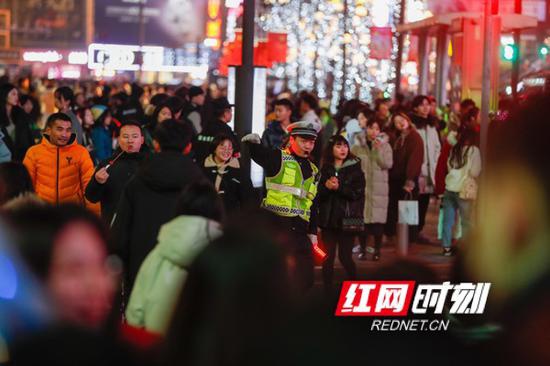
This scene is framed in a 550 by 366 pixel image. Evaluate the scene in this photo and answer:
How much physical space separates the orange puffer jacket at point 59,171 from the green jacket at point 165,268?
519cm

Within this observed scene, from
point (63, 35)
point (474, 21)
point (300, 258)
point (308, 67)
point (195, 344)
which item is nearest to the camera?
→ point (195, 344)

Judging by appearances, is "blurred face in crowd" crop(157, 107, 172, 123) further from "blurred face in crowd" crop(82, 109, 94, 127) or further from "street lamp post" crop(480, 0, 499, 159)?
"blurred face in crowd" crop(82, 109, 94, 127)

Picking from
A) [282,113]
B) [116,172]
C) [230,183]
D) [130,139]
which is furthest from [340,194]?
[282,113]

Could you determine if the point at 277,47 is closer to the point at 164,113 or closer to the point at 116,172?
the point at 164,113

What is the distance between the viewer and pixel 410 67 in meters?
50.7

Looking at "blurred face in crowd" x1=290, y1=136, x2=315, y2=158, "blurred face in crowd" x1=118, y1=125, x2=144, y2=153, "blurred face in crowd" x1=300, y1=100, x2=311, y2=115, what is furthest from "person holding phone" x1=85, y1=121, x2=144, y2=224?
"blurred face in crowd" x1=300, y1=100, x2=311, y2=115

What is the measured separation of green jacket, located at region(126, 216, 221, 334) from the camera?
5.68m

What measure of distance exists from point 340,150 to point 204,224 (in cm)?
698

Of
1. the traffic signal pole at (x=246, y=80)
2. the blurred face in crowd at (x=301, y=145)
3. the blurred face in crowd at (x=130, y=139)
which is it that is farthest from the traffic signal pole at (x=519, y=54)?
the blurred face in crowd at (x=130, y=139)

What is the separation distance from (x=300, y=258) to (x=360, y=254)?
18.4 feet

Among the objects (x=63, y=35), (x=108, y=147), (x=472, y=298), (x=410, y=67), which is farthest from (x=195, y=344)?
(x=63, y=35)

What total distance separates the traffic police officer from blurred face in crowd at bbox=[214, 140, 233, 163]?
25.9 inches

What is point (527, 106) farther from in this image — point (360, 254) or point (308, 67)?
point (308, 67)

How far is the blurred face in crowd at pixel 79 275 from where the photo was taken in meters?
4.10
